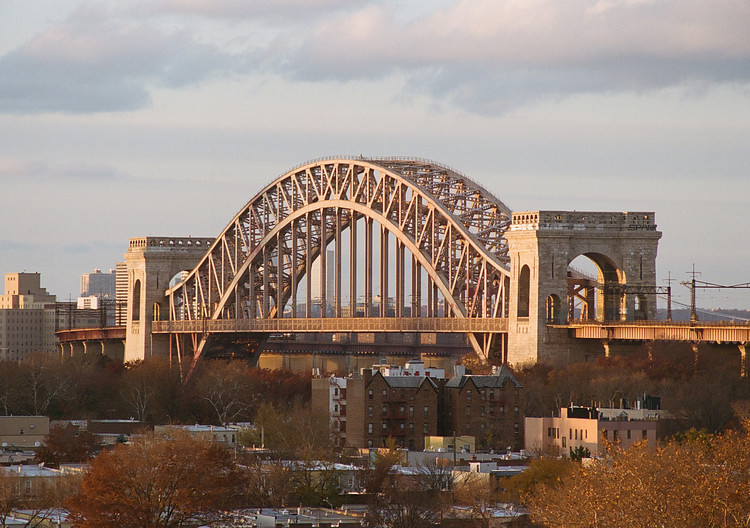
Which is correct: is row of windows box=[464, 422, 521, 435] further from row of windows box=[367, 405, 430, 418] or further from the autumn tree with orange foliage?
the autumn tree with orange foliage

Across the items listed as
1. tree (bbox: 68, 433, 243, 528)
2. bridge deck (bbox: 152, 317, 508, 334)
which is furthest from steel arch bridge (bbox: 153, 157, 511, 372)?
tree (bbox: 68, 433, 243, 528)

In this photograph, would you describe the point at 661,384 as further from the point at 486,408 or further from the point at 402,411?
the point at 402,411

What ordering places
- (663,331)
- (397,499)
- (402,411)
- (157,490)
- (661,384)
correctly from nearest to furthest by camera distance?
1. (157,490)
2. (397,499)
3. (661,384)
4. (402,411)
5. (663,331)

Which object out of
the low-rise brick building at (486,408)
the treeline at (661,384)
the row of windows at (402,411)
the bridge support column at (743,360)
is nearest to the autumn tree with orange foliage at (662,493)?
the treeline at (661,384)

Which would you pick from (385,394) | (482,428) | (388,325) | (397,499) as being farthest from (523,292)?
(397,499)

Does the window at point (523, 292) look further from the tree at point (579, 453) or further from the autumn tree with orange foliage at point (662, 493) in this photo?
the autumn tree with orange foliage at point (662, 493)

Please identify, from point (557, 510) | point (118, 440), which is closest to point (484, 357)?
point (118, 440)
